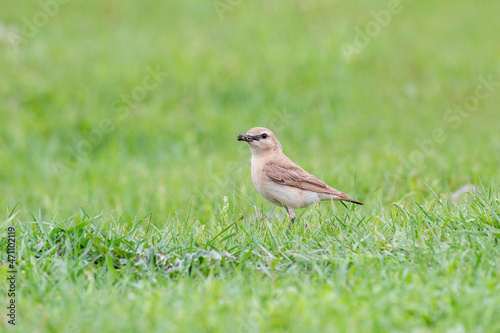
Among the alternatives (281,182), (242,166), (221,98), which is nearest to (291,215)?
(281,182)

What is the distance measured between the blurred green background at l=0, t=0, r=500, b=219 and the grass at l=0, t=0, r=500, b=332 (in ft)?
0.16

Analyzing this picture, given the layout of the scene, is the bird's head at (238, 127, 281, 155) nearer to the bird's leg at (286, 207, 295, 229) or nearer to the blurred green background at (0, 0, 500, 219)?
the bird's leg at (286, 207, 295, 229)

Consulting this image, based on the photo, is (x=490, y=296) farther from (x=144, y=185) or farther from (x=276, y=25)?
(x=276, y=25)

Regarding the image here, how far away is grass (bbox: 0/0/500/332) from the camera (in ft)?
13.1

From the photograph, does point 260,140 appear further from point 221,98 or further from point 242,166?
point 221,98

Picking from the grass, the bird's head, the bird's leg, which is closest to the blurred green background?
the grass

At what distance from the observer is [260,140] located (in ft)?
21.4

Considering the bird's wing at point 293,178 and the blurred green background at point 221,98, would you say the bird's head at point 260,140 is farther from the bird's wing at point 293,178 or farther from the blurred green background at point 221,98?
the blurred green background at point 221,98

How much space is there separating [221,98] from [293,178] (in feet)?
23.8

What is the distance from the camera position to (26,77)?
44.2ft

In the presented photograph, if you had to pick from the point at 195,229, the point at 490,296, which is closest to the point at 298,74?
the point at 195,229

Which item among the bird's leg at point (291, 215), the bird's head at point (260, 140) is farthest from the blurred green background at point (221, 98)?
the bird's leg at point (291, 215)

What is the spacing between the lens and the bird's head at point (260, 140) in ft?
21.4

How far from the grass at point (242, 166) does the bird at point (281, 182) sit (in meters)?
0.19
